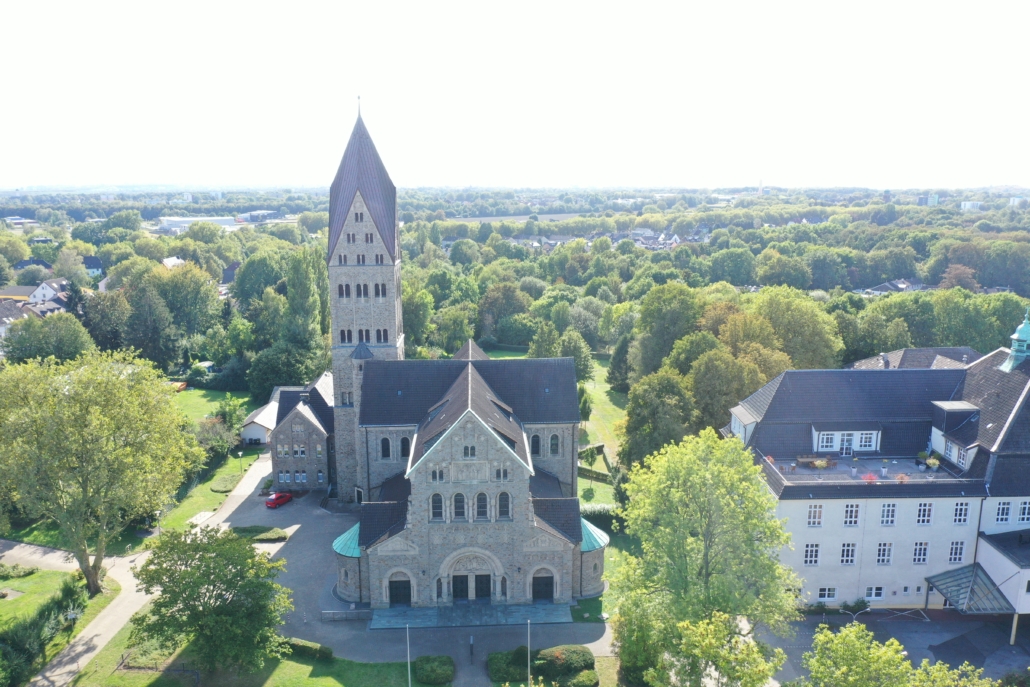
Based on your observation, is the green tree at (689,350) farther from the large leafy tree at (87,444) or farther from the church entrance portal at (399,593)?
the large leafy tree at (87,444)

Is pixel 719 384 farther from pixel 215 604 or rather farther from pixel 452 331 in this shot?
pixel 452 331

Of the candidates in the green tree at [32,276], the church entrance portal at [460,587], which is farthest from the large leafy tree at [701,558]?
the green tree at [32,276]

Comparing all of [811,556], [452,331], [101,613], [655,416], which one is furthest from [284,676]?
Answer: [452,331]

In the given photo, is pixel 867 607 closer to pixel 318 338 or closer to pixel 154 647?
pixel 154 647

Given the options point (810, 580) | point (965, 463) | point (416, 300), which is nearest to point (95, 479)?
point (810, 580)

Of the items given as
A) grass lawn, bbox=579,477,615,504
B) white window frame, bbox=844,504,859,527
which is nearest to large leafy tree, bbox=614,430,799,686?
white window frame, bbox=844,504,859,527
